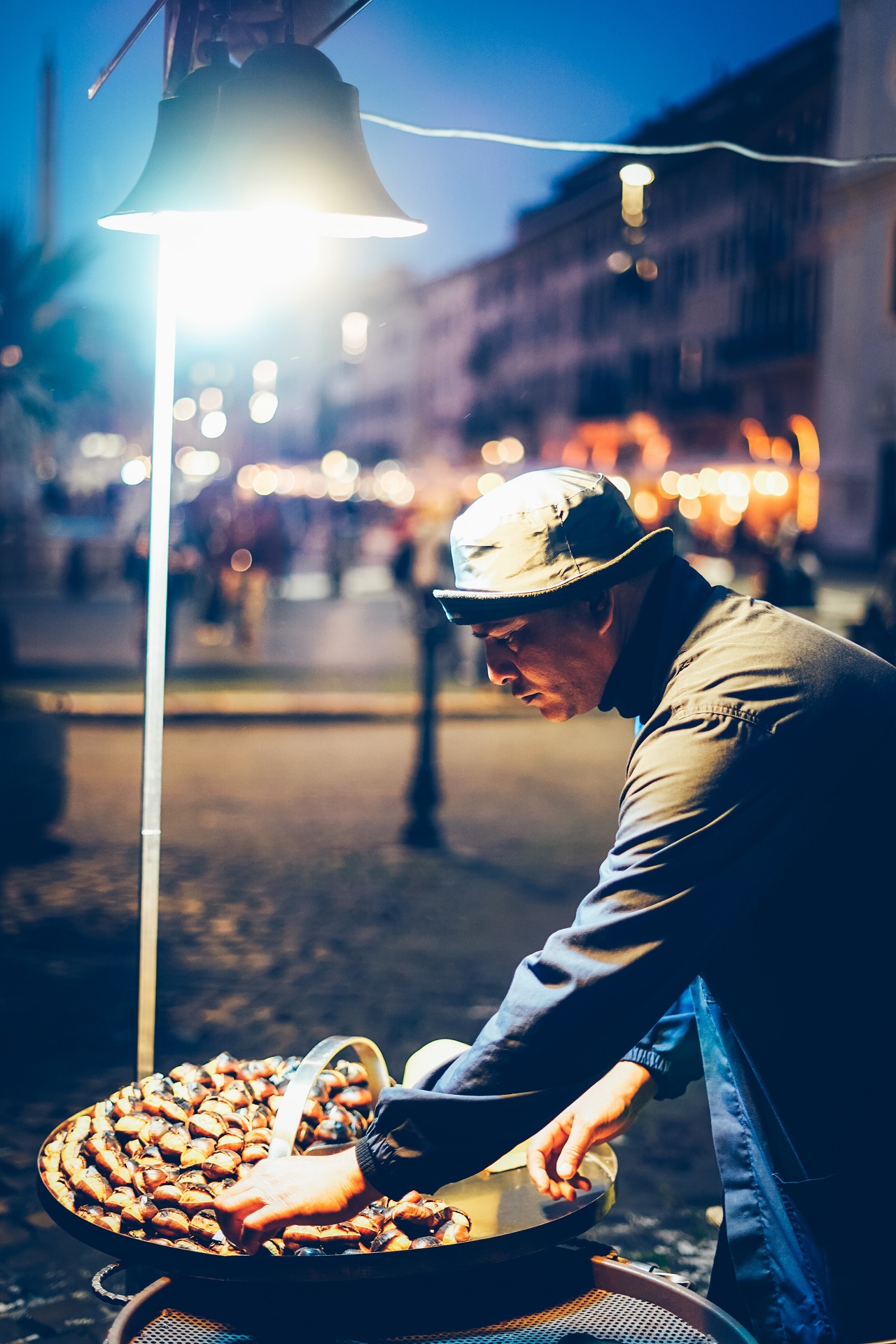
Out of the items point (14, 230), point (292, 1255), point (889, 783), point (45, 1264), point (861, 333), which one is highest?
point (861, 333)

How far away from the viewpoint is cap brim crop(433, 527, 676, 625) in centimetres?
176

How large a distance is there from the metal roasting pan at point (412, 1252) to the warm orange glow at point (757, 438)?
43.8 metres

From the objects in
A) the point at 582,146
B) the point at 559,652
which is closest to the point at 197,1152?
the point at 559,652

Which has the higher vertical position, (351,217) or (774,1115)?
(351,217)

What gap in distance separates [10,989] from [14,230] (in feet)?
16.9

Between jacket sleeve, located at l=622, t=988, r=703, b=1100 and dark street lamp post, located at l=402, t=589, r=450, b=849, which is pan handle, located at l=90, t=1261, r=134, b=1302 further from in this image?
dark street lamp post, located at l=402, t=589, r=450, b=849

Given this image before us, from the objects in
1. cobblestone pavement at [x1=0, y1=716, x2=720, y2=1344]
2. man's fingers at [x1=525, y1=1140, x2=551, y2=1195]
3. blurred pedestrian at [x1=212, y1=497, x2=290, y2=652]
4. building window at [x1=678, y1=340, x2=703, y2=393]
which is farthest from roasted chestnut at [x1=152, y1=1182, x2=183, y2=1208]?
building window at [x1=678, y1=340, x2=703, y2=393]

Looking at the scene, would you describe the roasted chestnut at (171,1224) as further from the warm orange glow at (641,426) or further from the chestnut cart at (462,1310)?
the warm orange glow at (641,426)

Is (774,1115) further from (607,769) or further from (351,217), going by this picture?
(607,769)

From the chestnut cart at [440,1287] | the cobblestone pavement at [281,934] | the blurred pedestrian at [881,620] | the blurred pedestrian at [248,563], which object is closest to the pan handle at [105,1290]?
the chestnut cart at [440,1287]

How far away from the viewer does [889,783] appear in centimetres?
173

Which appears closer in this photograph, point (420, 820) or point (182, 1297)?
point (182, 1297)

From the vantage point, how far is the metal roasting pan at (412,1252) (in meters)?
1.78

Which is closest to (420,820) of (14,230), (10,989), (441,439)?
(10,989)
